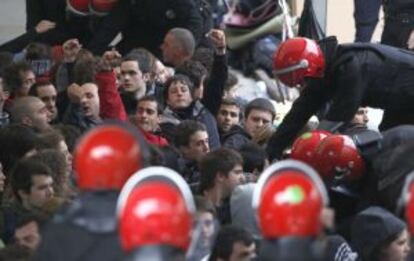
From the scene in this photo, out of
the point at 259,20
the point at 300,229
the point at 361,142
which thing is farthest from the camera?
the point at 259,20

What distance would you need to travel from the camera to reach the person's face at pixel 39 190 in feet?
34.5

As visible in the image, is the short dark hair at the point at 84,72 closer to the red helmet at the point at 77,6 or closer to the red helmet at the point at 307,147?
the red helmet at the point at 307,147

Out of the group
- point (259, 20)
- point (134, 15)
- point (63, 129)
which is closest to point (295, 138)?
point (63, 129)

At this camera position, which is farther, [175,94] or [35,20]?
[35,20]

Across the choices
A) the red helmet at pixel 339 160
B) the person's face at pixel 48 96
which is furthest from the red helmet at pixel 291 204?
the person's face at pixel 48 96

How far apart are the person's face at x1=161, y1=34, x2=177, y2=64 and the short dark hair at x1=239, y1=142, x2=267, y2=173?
7.32ft

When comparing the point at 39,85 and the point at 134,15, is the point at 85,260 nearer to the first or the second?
the point at 39,85

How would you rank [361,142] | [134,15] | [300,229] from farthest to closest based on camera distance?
[134,15] → [361,142] → [300,229]

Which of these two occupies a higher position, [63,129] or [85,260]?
[85,260]

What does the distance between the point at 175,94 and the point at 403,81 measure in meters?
1.57

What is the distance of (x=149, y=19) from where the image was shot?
15047mm

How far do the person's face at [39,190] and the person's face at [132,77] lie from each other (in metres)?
2.93

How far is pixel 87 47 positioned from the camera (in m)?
15.1

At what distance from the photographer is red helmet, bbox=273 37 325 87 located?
12.5m
